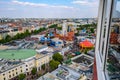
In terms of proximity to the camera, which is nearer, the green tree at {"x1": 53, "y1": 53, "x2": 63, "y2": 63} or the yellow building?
the yellow building

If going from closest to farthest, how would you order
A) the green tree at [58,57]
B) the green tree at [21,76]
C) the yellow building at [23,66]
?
the yellow building at [23,66] < the green tree at [21,76] < the green tree at [58,57]

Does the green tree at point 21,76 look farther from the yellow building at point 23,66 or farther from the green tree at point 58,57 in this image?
the green tree at point 58,57

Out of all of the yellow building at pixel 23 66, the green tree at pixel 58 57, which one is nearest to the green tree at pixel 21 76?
the yellow building at pixel 23 66

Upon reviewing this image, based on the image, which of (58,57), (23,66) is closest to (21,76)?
(23,66)

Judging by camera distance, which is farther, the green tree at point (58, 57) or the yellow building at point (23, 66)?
the green tree at point (58, 57)

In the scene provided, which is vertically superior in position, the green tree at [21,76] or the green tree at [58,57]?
the green tree at [58,57]

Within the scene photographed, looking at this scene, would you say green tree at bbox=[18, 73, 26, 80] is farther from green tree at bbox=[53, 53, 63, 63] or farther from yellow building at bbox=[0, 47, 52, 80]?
green tree at bbox=[53, 53, 63, 63]

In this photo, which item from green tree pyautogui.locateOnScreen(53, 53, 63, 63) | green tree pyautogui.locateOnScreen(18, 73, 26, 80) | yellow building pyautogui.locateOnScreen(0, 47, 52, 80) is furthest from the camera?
green tree pyautogui.locateOnScreen(53, 53, 63, 63)

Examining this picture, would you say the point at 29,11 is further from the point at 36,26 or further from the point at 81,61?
the point at 81,61

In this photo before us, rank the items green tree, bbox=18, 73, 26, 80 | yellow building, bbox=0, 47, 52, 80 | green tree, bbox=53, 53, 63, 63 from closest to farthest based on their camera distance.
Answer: yellow building, bbox=0, 47, 52, 80 → green tree, bbox=18, 73, 26, 80 → green tree, bbox=53, 53, 63, 63

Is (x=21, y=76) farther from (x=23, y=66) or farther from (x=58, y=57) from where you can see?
(x=58, y=57)

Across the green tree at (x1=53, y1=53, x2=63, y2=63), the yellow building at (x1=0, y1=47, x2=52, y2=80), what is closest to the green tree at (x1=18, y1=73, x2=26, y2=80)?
the yellow building at (x1=0, y1=47, x2=52, y2=80)

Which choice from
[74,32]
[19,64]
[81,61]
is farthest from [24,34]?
[81,61]
